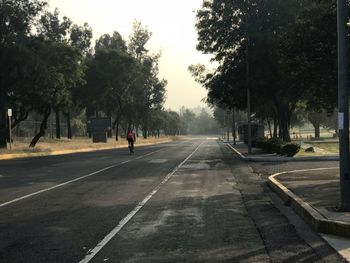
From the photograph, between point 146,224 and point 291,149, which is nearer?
point 146,224

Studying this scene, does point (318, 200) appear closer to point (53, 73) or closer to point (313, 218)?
point (313, 218)

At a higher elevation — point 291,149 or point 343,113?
point 343,113

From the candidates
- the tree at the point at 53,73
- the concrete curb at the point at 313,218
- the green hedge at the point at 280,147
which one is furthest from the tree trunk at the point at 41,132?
the concrete curb at the point at 313,218

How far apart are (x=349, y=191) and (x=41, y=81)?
128 ft

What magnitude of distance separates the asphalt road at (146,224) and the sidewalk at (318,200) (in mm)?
399

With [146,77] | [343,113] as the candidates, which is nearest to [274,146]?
[343,113]

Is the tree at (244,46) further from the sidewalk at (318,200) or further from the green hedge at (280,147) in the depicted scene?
the sidewalk at (318,200)

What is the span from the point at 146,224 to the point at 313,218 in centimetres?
297

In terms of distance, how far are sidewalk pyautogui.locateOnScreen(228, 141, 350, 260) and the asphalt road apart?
0.40 metres

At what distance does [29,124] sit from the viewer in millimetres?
99562

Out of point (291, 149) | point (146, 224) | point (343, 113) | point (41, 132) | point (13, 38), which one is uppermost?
point (13, 38)

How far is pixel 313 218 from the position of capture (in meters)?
9.37

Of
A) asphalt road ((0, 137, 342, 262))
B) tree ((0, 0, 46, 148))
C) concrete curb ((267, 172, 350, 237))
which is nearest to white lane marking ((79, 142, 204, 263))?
asphalt road ((0, 137, 342, 262))

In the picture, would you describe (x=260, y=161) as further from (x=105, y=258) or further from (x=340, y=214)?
(x=105, y=258)
